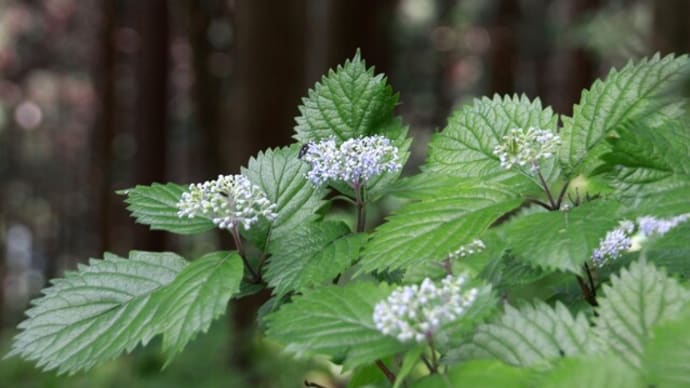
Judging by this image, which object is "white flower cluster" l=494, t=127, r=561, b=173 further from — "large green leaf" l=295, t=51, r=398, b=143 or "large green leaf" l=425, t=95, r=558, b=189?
"large green leaf" l=295, t=51, r=398, b=143

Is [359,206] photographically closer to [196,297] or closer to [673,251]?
[196,297]

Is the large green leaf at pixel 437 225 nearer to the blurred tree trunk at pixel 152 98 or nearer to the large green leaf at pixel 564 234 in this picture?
the large green leaf at pixel 564 234

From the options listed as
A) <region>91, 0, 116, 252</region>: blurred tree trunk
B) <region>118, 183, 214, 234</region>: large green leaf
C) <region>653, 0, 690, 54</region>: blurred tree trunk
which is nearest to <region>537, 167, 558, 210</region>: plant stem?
<region>118, 183, 214, 234</region>: large green leaf

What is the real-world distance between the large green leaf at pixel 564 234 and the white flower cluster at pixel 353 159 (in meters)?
0.23

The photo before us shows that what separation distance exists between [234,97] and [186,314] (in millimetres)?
6484

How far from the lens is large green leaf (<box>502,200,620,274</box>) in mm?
884

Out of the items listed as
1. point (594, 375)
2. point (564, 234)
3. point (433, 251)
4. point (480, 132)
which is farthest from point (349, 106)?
point (594, 375)

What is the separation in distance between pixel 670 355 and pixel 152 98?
1284cm

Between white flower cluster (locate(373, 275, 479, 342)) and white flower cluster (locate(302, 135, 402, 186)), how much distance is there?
30 cm

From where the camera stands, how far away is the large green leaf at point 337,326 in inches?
33.0

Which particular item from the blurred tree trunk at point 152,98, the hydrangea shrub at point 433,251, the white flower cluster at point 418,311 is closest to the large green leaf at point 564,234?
the hydrangea shrub at point 433,251

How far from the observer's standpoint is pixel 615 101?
1095 mm

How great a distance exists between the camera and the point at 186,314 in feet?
3.20

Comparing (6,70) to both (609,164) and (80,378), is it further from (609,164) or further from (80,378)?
(609,164)
